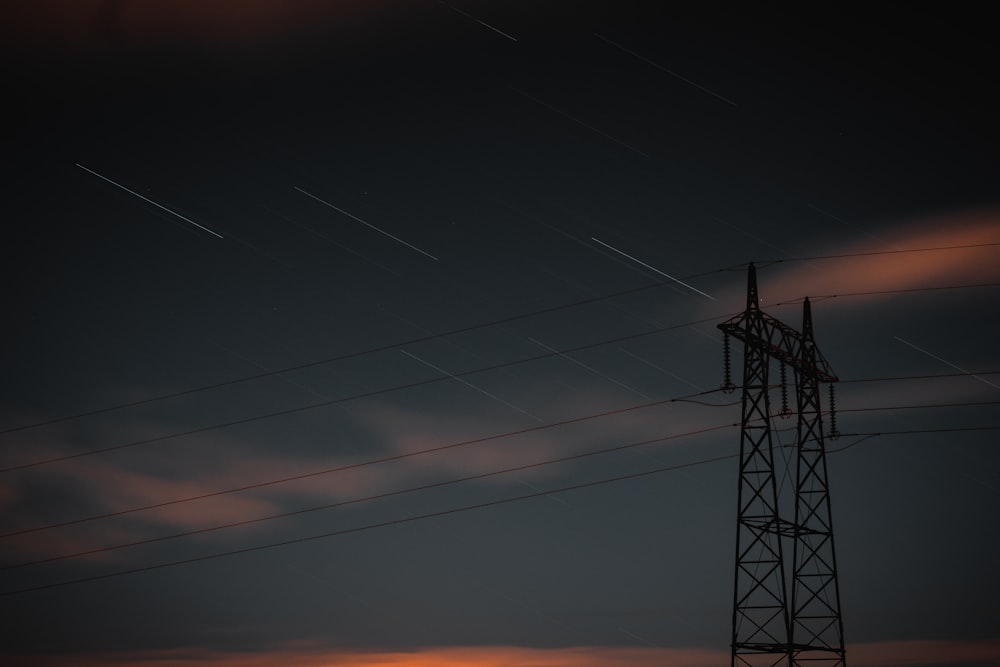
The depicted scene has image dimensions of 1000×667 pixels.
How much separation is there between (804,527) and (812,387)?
6599 mm

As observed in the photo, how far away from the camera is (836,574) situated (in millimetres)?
45344

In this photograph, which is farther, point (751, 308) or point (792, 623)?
point (751, 308)

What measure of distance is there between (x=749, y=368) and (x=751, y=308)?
8.29 feet

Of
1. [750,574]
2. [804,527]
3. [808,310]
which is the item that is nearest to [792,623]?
[750,574]

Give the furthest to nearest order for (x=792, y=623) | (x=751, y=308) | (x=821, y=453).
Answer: (x=821, y=453) → (x=751, y=308) → (x=792, y=623)

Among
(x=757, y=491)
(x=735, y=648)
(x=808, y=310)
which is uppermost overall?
(x=808, y=310)

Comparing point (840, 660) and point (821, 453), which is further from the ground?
point (821, 453)

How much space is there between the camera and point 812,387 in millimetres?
46719

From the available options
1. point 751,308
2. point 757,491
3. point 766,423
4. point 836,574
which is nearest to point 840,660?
point 836,574

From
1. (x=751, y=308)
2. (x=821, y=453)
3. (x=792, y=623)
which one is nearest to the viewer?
(x=792, y=623)

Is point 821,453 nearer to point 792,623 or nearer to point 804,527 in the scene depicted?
point 804,527

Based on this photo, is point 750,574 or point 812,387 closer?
point 750,574

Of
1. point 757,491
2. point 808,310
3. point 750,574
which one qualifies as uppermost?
point 808,310

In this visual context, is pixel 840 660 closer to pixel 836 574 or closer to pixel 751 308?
pixel 836 574
